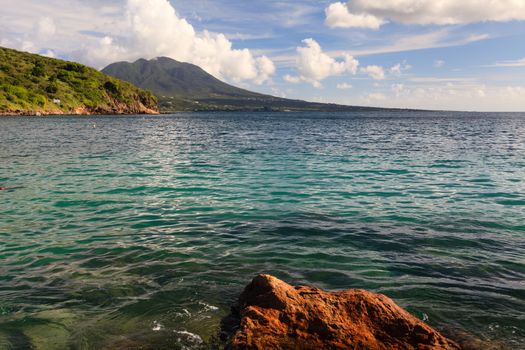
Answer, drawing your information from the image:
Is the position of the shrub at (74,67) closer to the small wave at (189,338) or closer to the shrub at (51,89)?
the shrub at (51,89)

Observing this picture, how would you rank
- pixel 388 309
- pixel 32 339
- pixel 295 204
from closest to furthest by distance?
1. pixel 388 309
2. pixel 32 339
3. pixel 295 204

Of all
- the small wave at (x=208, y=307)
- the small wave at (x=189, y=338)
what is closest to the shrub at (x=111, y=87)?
the small wave at (x=208, y=307)

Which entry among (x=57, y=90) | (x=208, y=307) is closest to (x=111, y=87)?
(x=57, y=90)

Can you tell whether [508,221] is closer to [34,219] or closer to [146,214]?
[146,214]

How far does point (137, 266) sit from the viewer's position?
33.7 ft

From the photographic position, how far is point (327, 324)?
19.6 feet

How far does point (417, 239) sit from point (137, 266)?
8528 mm

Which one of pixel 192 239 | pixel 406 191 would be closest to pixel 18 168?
pixel 192 239

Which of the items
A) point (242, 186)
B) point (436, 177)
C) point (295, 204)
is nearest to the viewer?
point (295, 204)

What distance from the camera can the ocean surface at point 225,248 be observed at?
24.6 feet

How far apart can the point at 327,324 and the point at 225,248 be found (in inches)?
238

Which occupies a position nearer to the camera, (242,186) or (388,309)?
(388,309)

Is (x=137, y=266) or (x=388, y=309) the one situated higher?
(x=388, y=309)

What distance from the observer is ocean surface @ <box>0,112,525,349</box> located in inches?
295
